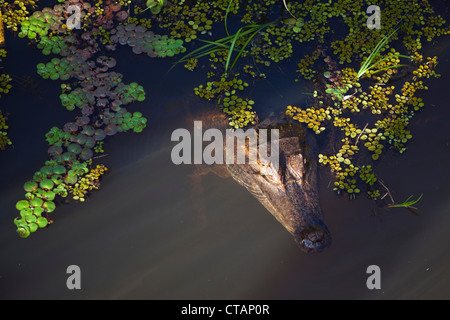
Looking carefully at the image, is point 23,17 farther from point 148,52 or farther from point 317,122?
point 317,122

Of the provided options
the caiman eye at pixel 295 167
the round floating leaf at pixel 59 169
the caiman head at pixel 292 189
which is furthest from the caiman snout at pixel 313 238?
the round floating leaf at pixel 59 169

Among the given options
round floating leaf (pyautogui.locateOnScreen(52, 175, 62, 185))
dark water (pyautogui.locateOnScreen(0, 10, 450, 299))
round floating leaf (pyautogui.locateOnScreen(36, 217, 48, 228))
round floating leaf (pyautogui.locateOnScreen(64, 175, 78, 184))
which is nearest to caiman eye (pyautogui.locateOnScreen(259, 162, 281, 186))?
dark water (pyautogui.locateOnScreen(0, 10, 450, 299))

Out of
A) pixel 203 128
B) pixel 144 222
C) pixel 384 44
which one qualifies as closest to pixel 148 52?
pixel 203 128

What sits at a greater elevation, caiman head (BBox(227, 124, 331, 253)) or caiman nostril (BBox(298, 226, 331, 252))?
caiman head (BBox(227, 124, 331, 253))

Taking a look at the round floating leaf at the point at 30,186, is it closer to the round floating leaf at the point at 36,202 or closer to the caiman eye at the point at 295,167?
the round floating leaf at the point at 36,202

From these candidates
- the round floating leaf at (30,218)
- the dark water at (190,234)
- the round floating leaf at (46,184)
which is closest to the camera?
the dark water at (190,234)

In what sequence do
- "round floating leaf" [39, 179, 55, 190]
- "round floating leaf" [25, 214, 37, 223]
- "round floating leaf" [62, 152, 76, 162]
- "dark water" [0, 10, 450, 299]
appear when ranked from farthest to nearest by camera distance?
"round floating leaf" [62, 152, 76, 162]
"round floating leaf" [39, 179, 55, 190]
"round floating leaf" [25, 214, 37, 223]
"dark water" [0, 10, 450, 299]

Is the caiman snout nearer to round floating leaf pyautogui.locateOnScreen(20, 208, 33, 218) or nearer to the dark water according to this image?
the dark water
